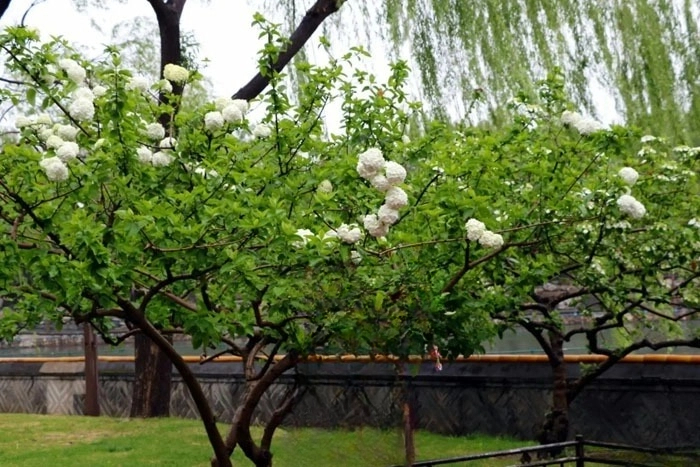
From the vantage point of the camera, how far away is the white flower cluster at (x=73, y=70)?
5.28 m

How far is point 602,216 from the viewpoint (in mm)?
6188

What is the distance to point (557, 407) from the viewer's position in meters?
10.2

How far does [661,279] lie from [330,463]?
4087 millimetres

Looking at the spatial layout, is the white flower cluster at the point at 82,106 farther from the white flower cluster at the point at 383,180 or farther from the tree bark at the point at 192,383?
the white flower cluster at the point at 383,180

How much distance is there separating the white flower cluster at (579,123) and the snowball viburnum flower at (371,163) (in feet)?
5.77

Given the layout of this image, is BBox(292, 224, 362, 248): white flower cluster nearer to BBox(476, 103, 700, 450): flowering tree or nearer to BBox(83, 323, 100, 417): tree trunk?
BBox(476, 103, 700, 450): flowering tree

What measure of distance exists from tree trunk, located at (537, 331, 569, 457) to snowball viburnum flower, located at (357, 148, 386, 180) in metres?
5.57

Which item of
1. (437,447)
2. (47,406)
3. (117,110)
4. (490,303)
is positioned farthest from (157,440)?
(117,110)

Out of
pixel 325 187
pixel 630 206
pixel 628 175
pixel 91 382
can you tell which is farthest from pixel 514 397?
pixel 325 187

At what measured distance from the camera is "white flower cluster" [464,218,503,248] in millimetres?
5102

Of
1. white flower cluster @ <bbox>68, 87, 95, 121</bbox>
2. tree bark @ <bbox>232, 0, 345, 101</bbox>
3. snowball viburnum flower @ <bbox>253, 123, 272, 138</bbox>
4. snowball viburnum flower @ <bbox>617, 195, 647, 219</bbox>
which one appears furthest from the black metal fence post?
tree bark @ <bbox>232, 0, 345, 101</bbox>

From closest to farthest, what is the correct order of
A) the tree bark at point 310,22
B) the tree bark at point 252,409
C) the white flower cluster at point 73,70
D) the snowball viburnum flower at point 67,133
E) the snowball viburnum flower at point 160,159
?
the snowball viburnum flower at point 67,133 < the white flower cluster at point 73,70 < the snowball viburnum flower at point 160,159 < the tree bark at point 252,409 < the tree bark at point 310,22

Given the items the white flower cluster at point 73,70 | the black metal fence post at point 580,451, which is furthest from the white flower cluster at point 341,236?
the black metal fence post at point 580,451

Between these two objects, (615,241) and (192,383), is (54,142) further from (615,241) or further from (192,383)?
(615,241)
